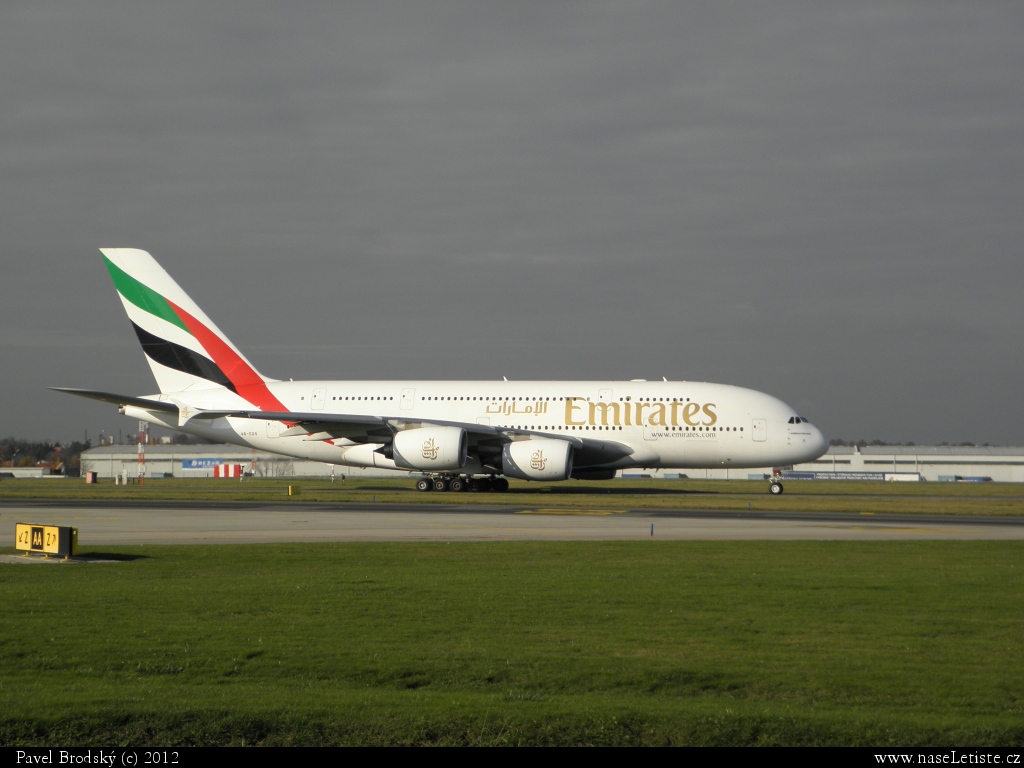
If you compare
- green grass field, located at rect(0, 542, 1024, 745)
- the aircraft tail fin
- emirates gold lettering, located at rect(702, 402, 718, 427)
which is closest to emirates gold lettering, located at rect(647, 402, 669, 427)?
emirates gold lettering, located at rect(702, 402, 718, 427)

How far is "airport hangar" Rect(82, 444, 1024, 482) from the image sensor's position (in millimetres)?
93938

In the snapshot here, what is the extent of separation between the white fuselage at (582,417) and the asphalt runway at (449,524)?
1056 centimetres

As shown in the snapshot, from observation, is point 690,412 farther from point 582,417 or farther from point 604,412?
point 582,417

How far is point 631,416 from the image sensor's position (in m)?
43.0

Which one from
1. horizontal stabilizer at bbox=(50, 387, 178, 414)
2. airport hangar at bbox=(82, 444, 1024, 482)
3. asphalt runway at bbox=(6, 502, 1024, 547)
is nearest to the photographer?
asphalt runway at bbox=(6, 502, 1024, 547)

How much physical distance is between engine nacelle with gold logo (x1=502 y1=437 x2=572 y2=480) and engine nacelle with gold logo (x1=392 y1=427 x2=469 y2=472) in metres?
2.14

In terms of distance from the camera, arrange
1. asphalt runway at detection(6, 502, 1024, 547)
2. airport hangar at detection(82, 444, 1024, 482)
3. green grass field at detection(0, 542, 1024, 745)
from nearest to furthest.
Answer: green grass field at detection(0, 542, 1024, 745)
asphalt runway at detection(6, 502, 1024, 547)
airport hangar at detection(82, 444, 1024, 482)

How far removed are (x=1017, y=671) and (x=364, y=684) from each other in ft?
20.4

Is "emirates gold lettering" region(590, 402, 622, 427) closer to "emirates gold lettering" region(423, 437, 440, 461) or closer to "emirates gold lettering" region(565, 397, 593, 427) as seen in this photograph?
"emirates gold lettering" region(565, 397, 593, 427)

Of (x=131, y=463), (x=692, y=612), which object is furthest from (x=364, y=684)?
(x=131, y=463)

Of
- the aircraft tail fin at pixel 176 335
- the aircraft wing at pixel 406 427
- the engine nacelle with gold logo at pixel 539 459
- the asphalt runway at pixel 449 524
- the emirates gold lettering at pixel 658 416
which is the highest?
the aircraft tail fin at pixel 176 335

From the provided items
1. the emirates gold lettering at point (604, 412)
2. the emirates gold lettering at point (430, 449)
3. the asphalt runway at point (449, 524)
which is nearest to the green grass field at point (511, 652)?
the asphalt runway at point (449, 524)

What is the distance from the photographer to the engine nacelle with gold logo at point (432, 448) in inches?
1587

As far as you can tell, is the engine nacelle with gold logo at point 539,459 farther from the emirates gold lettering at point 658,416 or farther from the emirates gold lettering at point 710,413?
the emirates gold lettering at point 710,413
